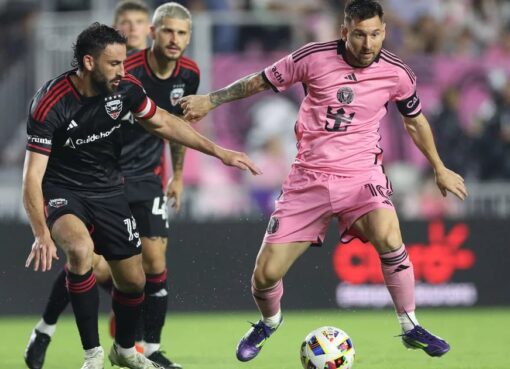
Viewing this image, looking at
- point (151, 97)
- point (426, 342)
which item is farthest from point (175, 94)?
point (426, 342)

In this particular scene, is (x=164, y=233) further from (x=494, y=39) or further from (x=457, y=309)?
(x=494, y=39)

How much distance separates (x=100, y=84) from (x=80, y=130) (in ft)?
1.08

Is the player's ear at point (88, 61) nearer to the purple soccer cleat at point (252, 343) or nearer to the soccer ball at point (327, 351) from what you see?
the purple soccer cleat at point (252, 343)

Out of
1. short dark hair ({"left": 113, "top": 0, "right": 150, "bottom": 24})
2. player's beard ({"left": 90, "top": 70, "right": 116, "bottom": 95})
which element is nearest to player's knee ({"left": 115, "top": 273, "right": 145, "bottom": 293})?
player's beard ({"left": 90, "top": 70, "right": 116, "bottom": 95})

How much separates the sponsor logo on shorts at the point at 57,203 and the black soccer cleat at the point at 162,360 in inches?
60.1

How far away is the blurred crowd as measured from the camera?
14.7 m

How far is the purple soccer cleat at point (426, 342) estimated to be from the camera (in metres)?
7.59

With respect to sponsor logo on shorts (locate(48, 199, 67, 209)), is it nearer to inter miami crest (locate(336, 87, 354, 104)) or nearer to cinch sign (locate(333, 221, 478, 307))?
inter miami crest (locate(336, 87, 354, 104))

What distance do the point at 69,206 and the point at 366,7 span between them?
7.72 feet

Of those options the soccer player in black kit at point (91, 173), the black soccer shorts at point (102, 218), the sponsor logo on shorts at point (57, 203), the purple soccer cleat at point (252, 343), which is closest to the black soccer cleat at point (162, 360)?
the soccer player in black kit at point (91, 173)

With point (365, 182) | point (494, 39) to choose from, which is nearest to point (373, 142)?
point (365, 182)

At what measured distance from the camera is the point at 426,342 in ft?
25.0

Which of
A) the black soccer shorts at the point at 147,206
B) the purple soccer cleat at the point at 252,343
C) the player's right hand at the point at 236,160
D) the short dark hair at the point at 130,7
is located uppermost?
the short dark hair at the point at 130,7

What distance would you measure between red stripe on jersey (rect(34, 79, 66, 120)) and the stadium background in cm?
546
